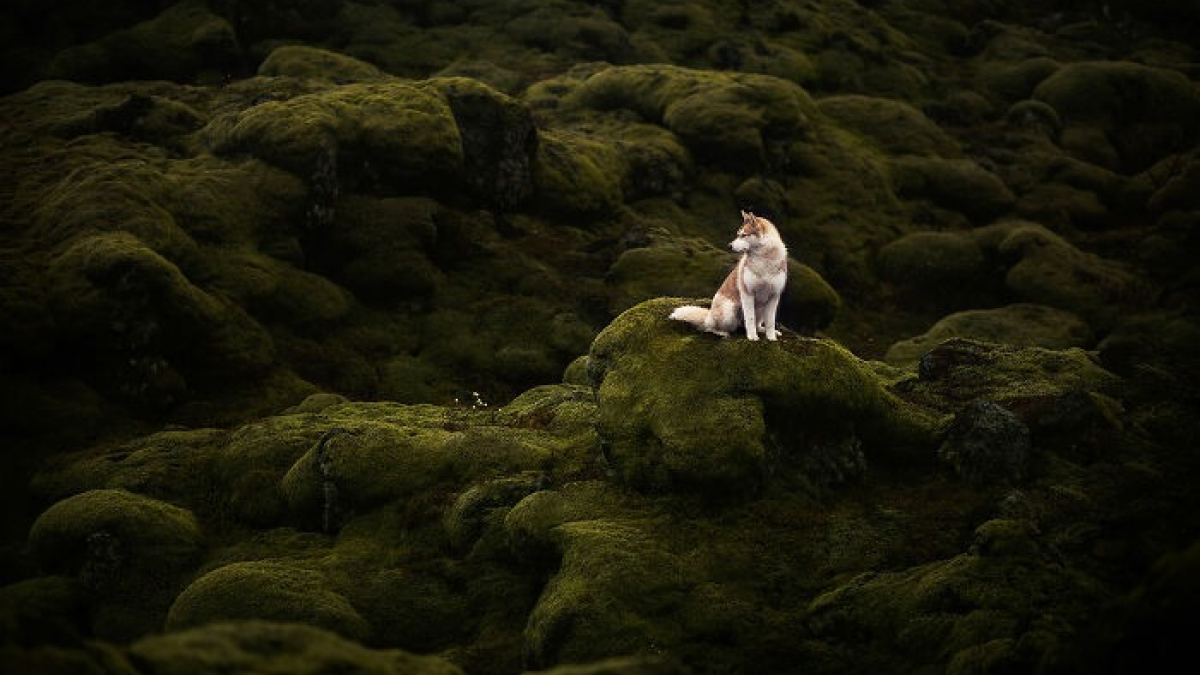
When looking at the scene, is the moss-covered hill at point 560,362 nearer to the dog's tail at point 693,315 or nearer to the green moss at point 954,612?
the green moss at point 954,612

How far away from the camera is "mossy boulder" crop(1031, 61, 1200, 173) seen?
192 feet

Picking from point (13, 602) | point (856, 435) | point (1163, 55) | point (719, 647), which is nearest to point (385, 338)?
point (13, 602)

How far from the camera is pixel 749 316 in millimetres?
15648

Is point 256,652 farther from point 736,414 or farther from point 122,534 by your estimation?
point 122,534

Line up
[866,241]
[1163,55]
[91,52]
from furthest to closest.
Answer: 1. [1163,55]
2. [91,52]
3. [866,241]

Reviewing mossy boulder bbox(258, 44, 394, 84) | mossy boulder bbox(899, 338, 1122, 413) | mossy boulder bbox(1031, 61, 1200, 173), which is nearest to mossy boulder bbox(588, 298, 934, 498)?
mossy boulder bbox(899, 338, 1122, 413)

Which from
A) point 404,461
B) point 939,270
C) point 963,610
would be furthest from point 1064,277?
point 404,461

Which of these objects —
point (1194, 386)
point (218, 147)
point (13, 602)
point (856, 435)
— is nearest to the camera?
point (13, 602)

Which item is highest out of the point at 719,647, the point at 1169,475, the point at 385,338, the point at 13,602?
the point at 1169,475

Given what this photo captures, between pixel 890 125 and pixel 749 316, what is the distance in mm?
45427

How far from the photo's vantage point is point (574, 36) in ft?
204

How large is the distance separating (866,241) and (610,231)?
14277mm

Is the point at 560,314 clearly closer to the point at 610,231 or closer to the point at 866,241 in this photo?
the point at 610,231

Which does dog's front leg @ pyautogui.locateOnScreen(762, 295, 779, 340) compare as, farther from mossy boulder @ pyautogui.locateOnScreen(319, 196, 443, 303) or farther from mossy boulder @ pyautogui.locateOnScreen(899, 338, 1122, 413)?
mossy boulder @ pyautogui.locateOnScreen(319, 196, 443, 303)
